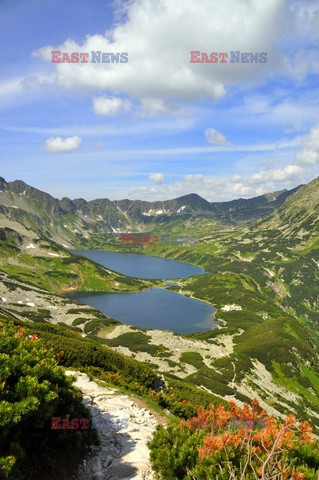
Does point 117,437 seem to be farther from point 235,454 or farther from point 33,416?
point 235,454

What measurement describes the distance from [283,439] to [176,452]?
13.0 ft

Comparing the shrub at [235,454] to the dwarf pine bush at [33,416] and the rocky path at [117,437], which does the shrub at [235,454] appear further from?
the dwarf pine bush at [33,416]

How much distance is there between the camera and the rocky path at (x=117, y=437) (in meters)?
12.9

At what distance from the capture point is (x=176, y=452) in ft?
38.3

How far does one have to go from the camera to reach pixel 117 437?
52.0 ft

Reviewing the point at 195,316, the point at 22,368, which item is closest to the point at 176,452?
the point at 22,368

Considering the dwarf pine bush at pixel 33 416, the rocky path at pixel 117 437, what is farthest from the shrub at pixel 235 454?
the dwarf pine bush at pixel 33 416

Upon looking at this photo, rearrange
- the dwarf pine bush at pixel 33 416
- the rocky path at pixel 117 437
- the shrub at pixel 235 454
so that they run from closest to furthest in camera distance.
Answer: the shrub at pixel 235 454, the dwarf pine bush at pixel 33 416, the rocky path at pixel 117 437

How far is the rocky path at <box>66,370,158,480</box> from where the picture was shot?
12.9 m

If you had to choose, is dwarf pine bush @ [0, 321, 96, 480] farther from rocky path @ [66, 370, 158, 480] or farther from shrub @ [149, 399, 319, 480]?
shrub @ [149, 399, 319, 480]

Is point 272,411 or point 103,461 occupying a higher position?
point 103,461

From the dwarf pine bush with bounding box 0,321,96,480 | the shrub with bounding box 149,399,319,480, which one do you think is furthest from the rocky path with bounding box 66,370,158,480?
the shrub with bounding box 149,399,319,480

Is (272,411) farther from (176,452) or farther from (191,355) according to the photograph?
(176,452)

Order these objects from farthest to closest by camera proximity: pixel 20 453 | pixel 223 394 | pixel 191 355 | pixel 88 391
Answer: pixel 191 355 < pixel 223 394 < pixel 88 391 < pixel 20 453
